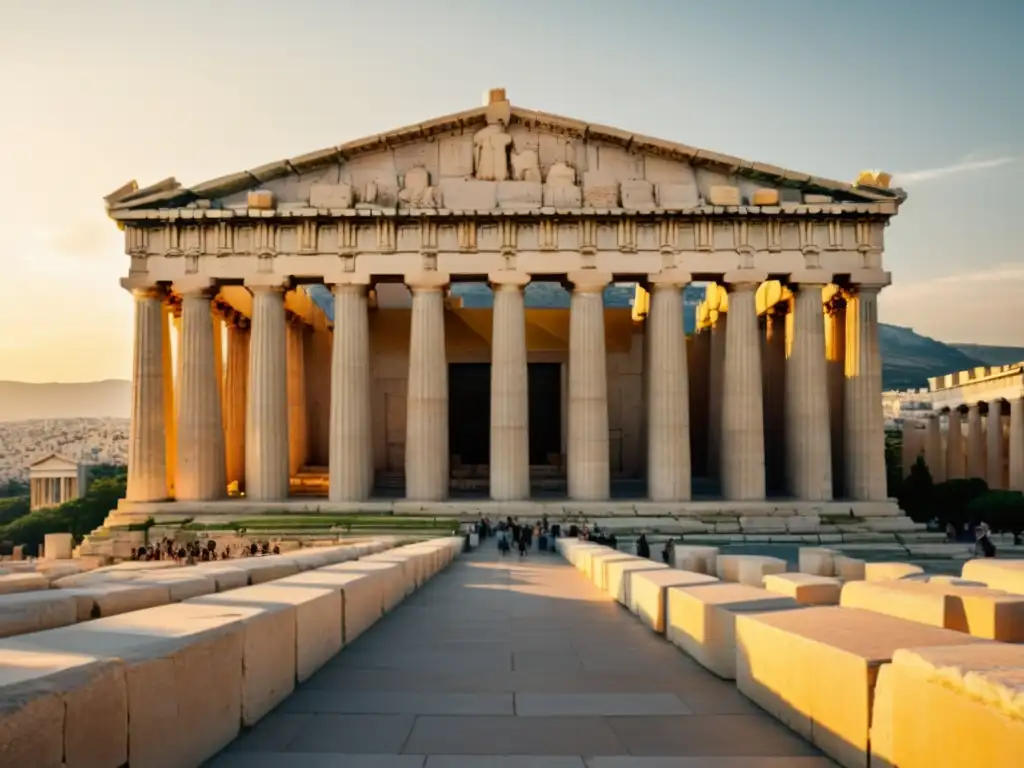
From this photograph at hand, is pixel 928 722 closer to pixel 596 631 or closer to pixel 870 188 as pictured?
pixel 596 631

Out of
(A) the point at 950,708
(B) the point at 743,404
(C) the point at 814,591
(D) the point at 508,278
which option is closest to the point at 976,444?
(B) the point at 743,404

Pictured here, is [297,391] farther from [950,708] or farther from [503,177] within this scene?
[950,708]

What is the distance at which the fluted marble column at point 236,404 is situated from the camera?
58031mm

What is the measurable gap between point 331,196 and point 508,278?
9.22 m

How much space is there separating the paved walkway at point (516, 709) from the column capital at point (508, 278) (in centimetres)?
3505

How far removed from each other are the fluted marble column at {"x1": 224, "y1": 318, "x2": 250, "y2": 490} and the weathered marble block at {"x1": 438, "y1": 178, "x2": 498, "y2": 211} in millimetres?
17240

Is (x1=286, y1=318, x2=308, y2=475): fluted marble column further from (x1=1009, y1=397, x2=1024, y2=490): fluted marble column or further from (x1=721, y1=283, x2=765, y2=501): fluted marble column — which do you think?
(x1=1009, y1=397, x2=1024, y2=490): fluted marble column

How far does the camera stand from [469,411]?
62938 millimetres

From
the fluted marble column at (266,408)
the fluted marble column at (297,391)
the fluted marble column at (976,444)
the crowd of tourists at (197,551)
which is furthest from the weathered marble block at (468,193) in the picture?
the fluted marble column at (976,444)

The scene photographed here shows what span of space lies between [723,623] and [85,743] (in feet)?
21.0

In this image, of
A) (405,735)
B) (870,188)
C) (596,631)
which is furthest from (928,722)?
(870,188)

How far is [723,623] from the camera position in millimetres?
9875

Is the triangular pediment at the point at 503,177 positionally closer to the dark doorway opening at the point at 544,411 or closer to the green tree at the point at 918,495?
the dark doorway opening at the point at 544,411

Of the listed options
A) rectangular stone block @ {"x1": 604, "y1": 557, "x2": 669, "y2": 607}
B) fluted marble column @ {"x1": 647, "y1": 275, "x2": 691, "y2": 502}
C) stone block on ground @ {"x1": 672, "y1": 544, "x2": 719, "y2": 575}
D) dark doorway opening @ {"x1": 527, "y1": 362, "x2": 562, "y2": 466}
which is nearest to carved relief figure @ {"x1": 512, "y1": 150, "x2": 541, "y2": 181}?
fluted marble column @ {"x1": 647, "y1": 275, "x2": 691, "y2": 502}
